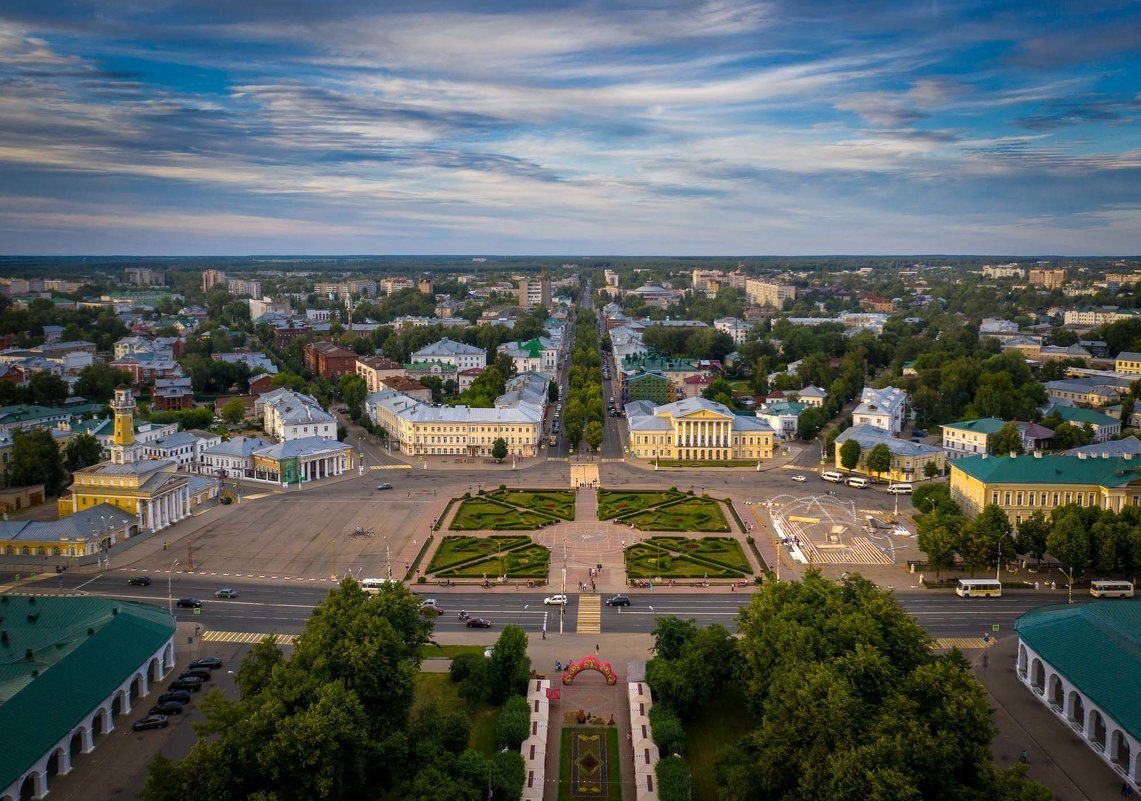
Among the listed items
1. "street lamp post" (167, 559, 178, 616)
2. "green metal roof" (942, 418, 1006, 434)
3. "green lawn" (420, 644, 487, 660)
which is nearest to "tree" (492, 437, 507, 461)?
"street lamp post" (167, 559, 178, 616)

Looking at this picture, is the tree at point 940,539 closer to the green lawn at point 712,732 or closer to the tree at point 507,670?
the green lawn at point 712,732

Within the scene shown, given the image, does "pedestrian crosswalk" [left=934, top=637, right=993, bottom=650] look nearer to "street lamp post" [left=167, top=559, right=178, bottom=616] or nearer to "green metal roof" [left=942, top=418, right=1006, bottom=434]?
"street lamp post" [left=167, top=559, right=178, bottom=616]

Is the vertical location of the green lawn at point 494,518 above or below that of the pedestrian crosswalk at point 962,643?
below

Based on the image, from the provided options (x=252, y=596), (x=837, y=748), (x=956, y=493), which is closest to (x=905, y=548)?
(x=956, y=493)

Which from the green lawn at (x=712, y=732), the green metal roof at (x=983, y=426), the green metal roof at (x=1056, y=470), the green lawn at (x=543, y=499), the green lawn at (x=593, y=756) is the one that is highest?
the green metal roof at (x=1056, y=470)

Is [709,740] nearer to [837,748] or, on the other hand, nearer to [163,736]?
[837,748]

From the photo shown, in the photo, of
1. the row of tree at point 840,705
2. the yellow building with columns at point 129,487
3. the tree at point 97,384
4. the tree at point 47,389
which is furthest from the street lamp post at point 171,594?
the tree at point 97,384
